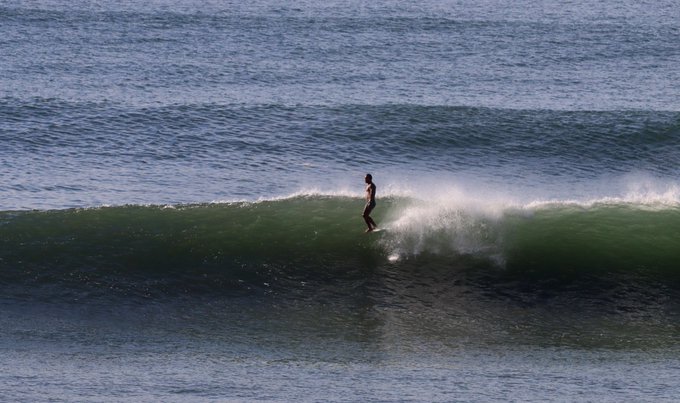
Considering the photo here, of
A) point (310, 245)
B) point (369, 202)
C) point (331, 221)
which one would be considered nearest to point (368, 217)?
point (369, 202)

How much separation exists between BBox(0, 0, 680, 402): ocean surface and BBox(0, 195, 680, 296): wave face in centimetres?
6

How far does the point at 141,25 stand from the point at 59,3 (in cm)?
581

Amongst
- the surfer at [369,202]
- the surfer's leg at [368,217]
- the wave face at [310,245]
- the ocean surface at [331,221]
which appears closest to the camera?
the ocean surface at [331,221]

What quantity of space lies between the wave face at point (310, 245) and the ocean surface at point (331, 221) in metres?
0.06

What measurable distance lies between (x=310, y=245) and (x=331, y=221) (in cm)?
115

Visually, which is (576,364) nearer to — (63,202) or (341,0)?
(63,202)

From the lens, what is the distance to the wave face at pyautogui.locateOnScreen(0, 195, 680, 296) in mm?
19797

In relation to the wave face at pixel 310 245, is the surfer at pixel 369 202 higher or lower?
higher

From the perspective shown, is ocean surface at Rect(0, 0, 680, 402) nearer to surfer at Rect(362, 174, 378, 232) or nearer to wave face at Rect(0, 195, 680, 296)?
wave face at Rect(0, 195, 680, 296)

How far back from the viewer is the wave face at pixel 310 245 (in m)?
19.8

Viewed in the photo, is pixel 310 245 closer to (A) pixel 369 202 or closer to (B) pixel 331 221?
(B) pixel 331 221

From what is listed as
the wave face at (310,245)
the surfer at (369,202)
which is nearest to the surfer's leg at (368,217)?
the surfer at (369,202)

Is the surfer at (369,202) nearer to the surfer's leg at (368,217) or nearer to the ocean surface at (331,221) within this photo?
the surfer's leg at (368,217)

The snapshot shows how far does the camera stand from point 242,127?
32.6m
